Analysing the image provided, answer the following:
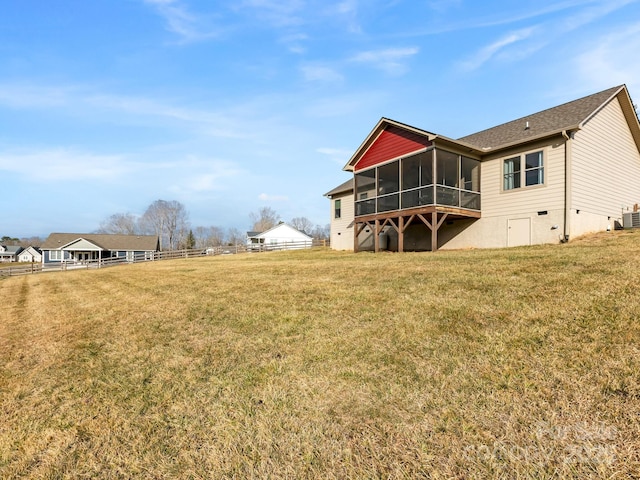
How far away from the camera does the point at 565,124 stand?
40.1ft

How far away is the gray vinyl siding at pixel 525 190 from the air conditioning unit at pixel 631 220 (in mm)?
5068

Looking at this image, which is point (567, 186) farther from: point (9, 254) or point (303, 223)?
A: point (9, 254)

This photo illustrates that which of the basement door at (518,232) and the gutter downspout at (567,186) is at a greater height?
the gutter downspout at (567,186)

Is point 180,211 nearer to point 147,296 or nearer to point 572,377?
point 147,296

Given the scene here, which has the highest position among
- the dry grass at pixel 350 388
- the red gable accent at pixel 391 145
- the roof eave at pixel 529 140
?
the red gable accent at pixel 391 145

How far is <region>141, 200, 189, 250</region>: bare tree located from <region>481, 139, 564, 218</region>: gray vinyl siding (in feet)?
Result: 224

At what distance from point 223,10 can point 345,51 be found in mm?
→ 5783

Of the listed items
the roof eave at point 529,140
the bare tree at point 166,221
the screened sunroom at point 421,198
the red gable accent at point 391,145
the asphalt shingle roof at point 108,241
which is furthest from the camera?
the bare tree at point 166,221

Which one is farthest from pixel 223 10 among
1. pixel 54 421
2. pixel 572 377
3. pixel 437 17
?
pixel 572 377

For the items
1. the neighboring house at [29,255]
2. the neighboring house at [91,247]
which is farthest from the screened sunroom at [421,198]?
the neighboring house at [29,255]

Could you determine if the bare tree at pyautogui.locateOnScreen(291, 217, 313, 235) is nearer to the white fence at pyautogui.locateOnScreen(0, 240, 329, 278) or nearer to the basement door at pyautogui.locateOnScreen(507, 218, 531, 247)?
the white fence at pyautogui.locateOnScreen(0, 240, 329, 278)

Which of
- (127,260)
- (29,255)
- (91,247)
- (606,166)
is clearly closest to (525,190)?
(606,166)

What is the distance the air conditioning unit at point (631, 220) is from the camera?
13.9 m

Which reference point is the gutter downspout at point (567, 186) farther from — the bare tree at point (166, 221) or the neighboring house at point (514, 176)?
the bare tree at point (166, 221)
